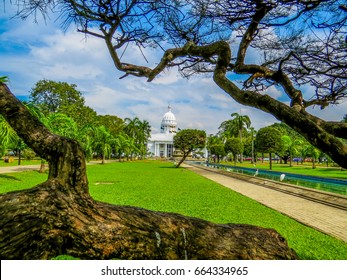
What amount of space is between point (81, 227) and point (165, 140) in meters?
89.8

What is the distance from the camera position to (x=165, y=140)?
91.6 metres

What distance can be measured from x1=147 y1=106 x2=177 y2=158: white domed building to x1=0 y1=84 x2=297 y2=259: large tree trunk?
87962mm

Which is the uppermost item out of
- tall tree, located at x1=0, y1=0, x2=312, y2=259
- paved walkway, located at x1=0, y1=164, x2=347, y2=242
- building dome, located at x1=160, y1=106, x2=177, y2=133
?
building dome, located at x1=160, y1=106, x2=177, y2=133

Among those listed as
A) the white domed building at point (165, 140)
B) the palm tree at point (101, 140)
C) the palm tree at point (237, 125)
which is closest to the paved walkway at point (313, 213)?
the palm tree at point (101, 140)

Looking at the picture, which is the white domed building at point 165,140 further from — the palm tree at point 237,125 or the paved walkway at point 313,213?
the paved walkway at point 313,213

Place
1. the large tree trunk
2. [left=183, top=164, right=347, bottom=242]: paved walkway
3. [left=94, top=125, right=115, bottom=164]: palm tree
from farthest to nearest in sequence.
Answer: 1. [left=94, top=125, right=115, bottom=164]: palm tree
2. [left=183, top=164, right=347, bottom=242]: paved walkway
3. the large tree trunk

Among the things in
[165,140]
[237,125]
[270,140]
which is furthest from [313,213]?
[165,140]

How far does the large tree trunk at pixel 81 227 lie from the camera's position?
168 cm

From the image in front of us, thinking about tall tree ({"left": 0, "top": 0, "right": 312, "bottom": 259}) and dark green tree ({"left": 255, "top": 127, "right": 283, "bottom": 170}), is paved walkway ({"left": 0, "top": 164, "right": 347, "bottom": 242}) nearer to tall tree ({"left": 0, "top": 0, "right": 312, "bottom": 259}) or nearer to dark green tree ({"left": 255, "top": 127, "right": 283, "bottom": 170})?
tall tree ({"left": 0, "top": 0, "right": 312, "bottom": 259})

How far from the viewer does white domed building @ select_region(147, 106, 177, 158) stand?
91931 mm

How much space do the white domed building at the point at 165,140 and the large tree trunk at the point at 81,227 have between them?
88.0 m

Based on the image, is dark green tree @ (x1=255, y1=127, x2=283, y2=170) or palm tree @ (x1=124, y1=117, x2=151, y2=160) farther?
palm tree @ (x1=124, y1=117, x2=151, y2=160)

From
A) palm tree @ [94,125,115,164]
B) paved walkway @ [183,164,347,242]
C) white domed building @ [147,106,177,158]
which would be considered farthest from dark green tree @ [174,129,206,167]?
white domed building @ [147,106,177,158]

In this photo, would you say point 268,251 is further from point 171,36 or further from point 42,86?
point 42,86
